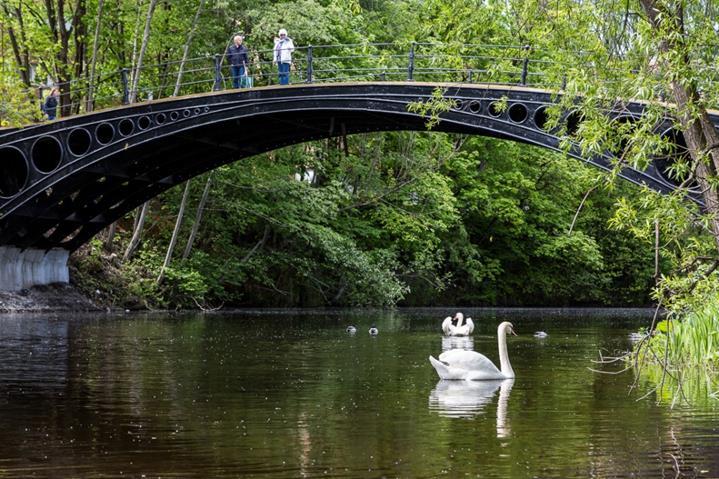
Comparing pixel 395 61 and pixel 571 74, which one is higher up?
pixel 395 61

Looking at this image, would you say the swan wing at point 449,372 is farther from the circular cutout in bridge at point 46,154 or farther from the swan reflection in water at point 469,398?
the circular cutout in bridge at point 46,154

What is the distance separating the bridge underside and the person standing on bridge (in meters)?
0.68

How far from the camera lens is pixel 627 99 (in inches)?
499

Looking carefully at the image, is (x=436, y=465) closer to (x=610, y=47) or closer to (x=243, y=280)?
(x=610, y=47)

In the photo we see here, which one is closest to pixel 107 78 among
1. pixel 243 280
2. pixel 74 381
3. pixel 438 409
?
pixel 243 280

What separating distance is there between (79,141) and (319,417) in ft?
87.1

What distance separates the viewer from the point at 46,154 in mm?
38938

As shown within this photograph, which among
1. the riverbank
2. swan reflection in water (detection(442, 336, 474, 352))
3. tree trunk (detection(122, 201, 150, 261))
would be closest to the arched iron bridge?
the riverbank

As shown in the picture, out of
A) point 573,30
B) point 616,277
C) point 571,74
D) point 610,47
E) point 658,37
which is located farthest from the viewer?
point 616,277

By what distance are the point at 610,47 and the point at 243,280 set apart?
112ft

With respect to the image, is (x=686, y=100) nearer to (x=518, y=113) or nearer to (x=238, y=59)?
(x=518, y=113)

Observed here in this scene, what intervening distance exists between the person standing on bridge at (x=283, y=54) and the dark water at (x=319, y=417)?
1193cm

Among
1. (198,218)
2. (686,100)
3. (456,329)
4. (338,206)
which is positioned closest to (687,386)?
(686,100)

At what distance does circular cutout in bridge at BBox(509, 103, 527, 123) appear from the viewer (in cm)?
3111
